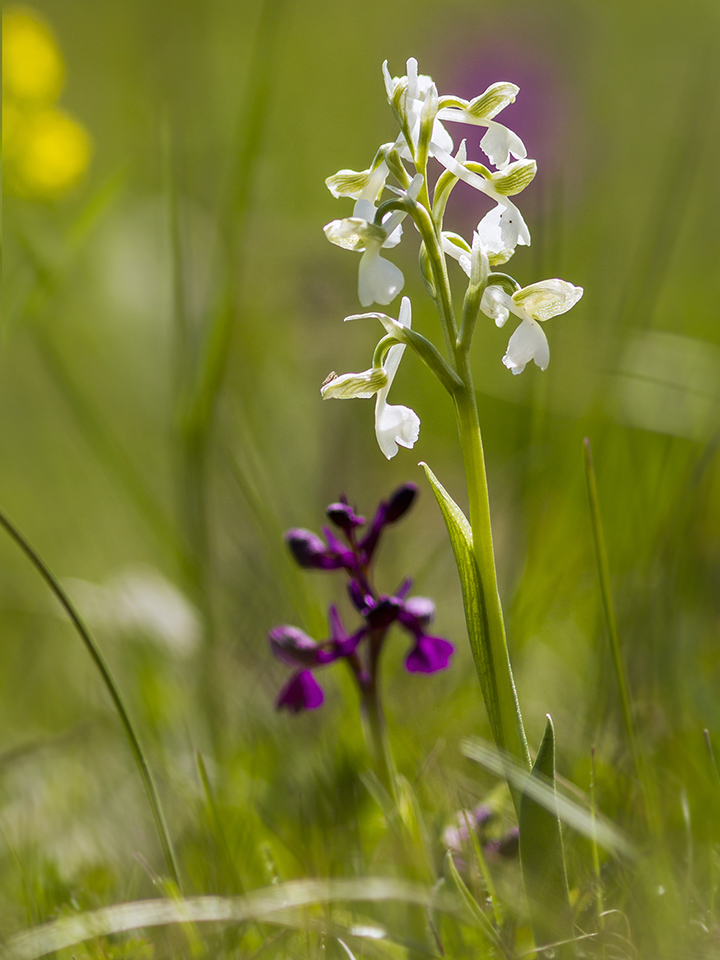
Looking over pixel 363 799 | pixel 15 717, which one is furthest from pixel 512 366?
pixel 15 717

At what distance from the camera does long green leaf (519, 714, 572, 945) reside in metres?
0.68

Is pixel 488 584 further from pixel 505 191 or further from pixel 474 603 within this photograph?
pixel 505 191

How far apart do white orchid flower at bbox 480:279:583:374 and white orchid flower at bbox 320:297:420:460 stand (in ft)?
0.30

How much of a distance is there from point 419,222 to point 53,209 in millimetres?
2284

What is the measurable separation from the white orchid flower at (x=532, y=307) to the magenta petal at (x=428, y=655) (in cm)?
43

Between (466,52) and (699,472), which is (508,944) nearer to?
(699,472)

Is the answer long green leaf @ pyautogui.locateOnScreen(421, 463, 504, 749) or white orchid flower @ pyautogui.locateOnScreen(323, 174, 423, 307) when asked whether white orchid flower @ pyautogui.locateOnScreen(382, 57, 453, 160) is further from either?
long green leaf @ pyautogui.locateOnScreen(421, 463, 504, 749)

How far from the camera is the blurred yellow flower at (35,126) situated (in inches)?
102

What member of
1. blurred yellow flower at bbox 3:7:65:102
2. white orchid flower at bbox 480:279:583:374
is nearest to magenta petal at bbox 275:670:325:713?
white orchid flower at bbox 480:279:583:374

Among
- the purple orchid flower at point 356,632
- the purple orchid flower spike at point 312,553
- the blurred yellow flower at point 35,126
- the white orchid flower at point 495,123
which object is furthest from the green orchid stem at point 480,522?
the blurred yellow flower at point 35,126

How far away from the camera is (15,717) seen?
165cm

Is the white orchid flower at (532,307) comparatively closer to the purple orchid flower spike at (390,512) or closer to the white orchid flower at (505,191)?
the white orchid flower at (505,191)

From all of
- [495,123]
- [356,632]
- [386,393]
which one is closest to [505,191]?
[495,123]

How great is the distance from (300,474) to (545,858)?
1.72 meters
